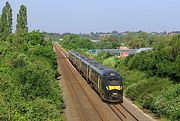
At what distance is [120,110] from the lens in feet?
115

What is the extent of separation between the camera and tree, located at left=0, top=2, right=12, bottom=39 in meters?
74.9

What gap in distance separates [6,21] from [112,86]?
1816 inches

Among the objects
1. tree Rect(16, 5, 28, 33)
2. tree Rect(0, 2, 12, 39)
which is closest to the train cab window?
tree Rect(0, 2, 12, 39)

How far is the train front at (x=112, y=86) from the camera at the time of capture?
36.0 metres

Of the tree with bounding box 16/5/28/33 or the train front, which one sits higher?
the tree with bounding box 16/5/28/33

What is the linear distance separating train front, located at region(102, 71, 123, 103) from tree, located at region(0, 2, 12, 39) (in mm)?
41094

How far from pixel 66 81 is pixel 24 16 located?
29.4 m

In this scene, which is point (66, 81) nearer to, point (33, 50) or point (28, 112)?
point (33, 50)

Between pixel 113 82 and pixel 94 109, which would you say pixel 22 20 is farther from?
pixel 94 109

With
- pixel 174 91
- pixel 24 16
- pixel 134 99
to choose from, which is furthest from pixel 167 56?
pixel 24 16

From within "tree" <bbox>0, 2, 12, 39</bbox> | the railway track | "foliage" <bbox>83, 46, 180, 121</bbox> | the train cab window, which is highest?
"tree" <bbox>0, 2, 12, 39</bbox>

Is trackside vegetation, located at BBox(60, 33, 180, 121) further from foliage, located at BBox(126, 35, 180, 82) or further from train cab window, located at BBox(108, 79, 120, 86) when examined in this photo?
Answer: train cab window, located at BBox(108, 79, 120, 86)

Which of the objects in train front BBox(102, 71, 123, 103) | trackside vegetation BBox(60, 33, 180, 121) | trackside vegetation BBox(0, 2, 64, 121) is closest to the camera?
trackside vegetation BBox(0, 2, 64, 121)

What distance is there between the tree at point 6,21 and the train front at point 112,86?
135 ft
